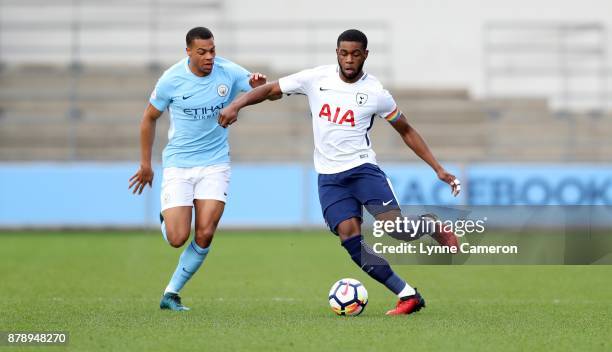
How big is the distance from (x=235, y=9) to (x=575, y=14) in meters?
7.79

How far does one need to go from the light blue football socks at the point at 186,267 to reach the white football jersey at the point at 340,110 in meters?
1.38

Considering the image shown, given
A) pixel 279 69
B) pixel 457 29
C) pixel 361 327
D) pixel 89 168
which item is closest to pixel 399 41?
pixel 457 29

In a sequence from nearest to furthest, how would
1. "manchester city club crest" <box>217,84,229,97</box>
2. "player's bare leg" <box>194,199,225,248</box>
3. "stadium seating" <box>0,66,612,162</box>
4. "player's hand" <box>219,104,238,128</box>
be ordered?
"player's hand" <box>219,104,238,128</box> < "player's bare leg" <box>194,199,225,248</box> < "manchester city club crest" <box>217,84,229,97</box> < "stadium seating" <box>0,66,612,162</box>

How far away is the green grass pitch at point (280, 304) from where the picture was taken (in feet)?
22.6

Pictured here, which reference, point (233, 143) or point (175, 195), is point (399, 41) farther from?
point (175, 195)

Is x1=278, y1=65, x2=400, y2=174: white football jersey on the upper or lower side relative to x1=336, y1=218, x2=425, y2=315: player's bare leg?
upper

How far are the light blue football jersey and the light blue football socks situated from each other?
28.7 inches

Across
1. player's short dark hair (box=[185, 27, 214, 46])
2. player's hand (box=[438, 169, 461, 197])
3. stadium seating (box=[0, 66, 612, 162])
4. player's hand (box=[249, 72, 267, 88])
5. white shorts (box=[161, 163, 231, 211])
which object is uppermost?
player's short dark hair (box=[185, 27, 214, 46])

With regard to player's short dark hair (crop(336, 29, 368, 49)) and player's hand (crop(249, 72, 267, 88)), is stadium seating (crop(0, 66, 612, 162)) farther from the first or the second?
player's short dark hair (crop(336, 29, 368, 49))

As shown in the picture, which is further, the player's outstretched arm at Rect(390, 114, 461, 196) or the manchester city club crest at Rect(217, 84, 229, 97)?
the manchester city club crest at Rect(217, 84, 229, 97)

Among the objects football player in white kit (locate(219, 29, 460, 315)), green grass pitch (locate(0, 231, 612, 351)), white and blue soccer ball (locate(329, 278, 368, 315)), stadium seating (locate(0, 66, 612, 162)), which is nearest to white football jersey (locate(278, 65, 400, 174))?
football player in white kit (locate(219, 29, 460, 315))

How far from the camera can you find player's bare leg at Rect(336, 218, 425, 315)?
331 inches

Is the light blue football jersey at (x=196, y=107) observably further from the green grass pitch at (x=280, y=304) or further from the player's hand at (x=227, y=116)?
the green grass pitch at (x=280, y=304)

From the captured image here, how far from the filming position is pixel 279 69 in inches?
989
